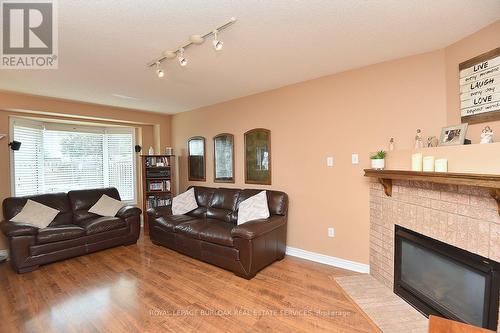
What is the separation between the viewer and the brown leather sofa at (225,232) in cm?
281

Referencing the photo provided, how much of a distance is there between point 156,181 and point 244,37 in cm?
371

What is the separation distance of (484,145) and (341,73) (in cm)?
183

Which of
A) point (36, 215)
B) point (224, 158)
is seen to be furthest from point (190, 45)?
point (36, 215)

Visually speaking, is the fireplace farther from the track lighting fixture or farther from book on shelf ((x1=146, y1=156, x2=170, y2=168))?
book on shelf ((x1=146, y1=156, x2=170, y2=168))

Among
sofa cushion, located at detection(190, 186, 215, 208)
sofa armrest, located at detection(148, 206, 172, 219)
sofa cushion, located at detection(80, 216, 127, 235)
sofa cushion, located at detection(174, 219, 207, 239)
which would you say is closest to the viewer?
sofa cushion, located at detection(174, 219, 207, 239)

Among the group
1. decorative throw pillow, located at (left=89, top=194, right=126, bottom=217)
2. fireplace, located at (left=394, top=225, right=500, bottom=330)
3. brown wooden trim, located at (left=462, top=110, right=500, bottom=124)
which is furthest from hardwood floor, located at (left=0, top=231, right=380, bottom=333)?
brown wooden trim, located at (left=462, top=110, right=500, bottom=124)

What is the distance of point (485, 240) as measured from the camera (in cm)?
164

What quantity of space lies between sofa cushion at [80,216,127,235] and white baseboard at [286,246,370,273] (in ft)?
9.13

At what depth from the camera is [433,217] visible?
2059 mm

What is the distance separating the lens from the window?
399 centimetres

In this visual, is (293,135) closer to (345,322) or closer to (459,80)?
(459,80)

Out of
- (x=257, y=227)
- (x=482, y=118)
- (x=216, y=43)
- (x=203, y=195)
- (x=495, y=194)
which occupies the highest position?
(x=216, y=43)

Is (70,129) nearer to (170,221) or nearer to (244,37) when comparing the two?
(170,221)

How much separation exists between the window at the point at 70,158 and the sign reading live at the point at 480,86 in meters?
5.58
